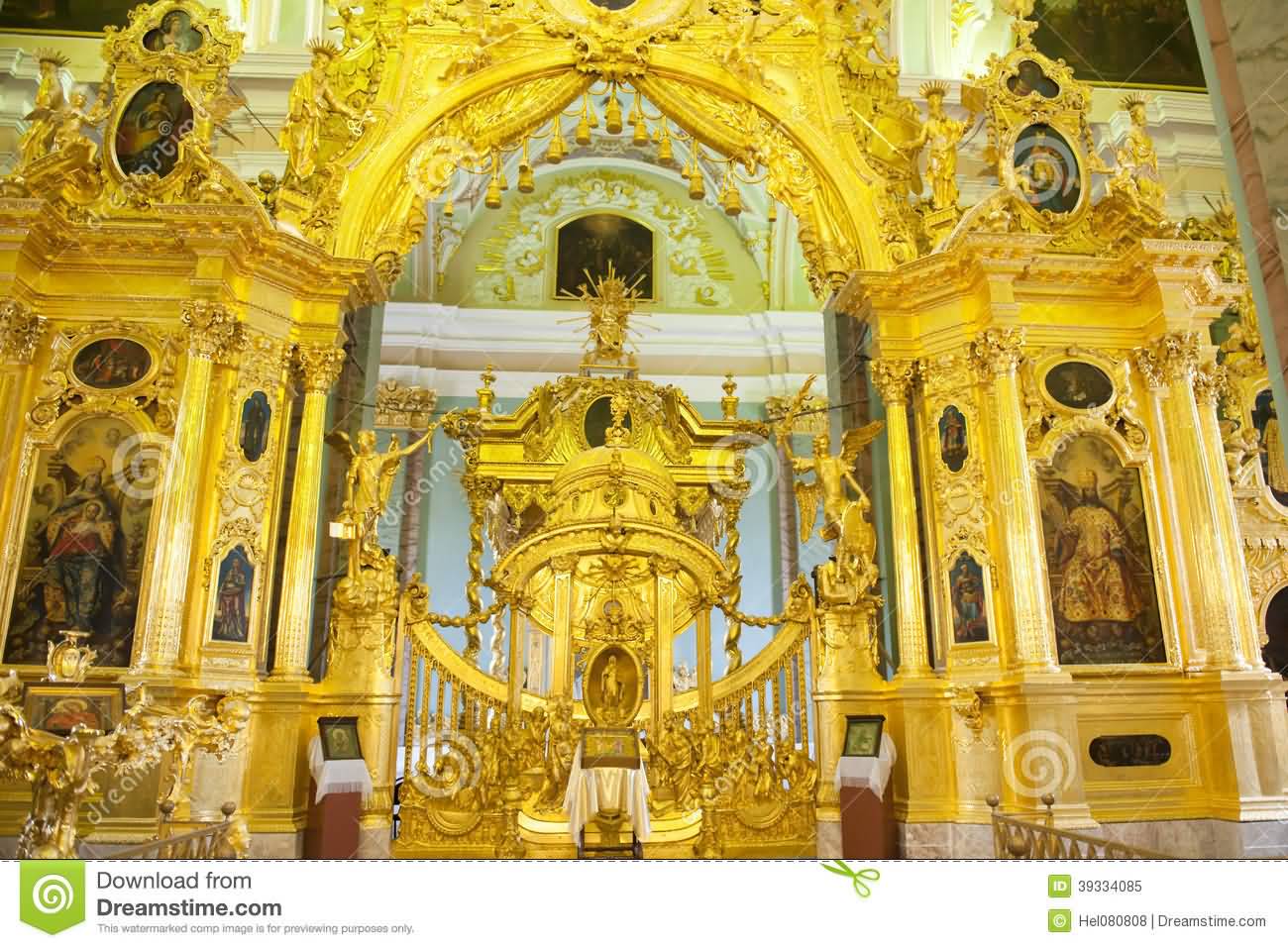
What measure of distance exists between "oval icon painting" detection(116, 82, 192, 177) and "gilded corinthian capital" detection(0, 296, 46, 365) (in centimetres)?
192

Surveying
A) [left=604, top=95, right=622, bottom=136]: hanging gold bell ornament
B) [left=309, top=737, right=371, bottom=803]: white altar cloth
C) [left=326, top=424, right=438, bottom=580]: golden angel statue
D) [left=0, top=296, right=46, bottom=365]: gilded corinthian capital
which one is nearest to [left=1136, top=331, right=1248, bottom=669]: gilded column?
[left=604, top=95, right=622, bottom=136]: hanging gold bell ornament

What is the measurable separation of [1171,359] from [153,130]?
11.2m

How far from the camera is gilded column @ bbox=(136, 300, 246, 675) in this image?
8.80 m

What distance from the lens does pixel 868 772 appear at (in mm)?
8984

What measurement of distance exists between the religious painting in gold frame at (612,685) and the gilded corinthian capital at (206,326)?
527cm

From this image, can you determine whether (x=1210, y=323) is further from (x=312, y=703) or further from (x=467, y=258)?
(x=467, y=258)

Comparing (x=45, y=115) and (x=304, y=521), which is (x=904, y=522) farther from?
(x=45, y=115)

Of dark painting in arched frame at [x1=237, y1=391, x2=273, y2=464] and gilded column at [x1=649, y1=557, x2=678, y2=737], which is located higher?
dark painting in arched frame at [x1=237, y1=391, x2=273, y2=464]

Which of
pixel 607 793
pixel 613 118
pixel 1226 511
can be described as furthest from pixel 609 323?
pixel 1226 511

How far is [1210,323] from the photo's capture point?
37.7ft

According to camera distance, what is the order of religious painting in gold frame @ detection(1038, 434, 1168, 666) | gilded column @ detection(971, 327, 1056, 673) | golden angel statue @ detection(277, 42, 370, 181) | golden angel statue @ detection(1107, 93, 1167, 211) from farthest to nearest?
golden angel statue @ detection(277, 42, 370, 181) < golden angel statue @ detection(1107, 93, 1167, 211) < religious painting in gold frame @ detection(1038, 434, 1168, 666) < gilded column @ detection(971, 327, 1056, 673)

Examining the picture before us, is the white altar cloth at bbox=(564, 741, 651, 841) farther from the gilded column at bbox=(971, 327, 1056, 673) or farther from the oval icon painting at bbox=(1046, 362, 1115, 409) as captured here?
the oval icon painting at bbox=(1046, 362, 1115, 409)

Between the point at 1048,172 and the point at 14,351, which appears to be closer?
the point at 14,351

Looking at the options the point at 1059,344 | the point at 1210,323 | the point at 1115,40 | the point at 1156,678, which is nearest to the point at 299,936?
the point at 1156,678
